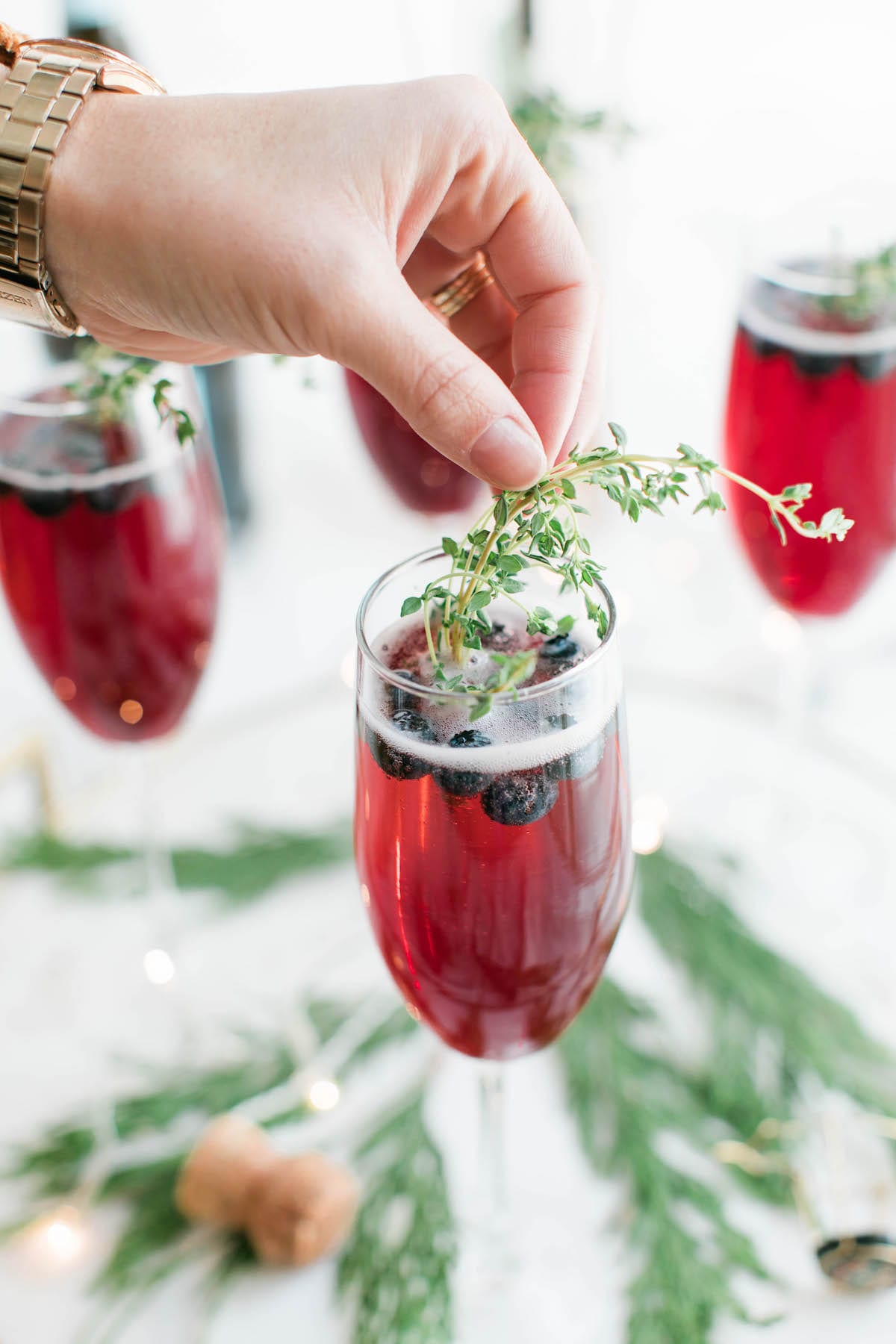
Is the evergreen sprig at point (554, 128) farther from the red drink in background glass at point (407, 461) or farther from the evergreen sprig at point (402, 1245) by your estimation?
the evergreen sprig at point (402, 1245)

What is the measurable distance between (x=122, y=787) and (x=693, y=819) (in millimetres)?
626

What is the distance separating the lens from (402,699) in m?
0.72

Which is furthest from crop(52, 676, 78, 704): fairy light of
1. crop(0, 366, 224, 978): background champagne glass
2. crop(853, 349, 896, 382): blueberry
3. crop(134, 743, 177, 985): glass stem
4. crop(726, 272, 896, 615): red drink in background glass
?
crop(853, 349, 896, 382): blueberry

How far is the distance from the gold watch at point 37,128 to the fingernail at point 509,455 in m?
0.31

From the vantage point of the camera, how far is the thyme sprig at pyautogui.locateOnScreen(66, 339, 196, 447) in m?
0.96

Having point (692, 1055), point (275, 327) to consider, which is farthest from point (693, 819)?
point (275, 327)

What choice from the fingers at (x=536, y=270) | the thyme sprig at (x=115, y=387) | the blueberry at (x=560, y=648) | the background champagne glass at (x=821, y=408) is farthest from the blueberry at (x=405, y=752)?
the background champagne glass at (x=821, y=408)

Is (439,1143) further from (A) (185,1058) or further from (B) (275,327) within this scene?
(B) (275,327)

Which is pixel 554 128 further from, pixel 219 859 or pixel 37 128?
pixel 219 859

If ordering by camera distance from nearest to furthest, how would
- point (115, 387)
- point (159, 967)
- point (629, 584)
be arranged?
point (115, 387) < point (159, 967) < point (629, 584)

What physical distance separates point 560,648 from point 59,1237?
24.7 inches

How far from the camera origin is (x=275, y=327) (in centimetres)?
74

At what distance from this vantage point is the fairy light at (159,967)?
122 centimetres

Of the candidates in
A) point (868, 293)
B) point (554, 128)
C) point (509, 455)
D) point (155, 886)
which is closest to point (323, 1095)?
point (155, 886)
